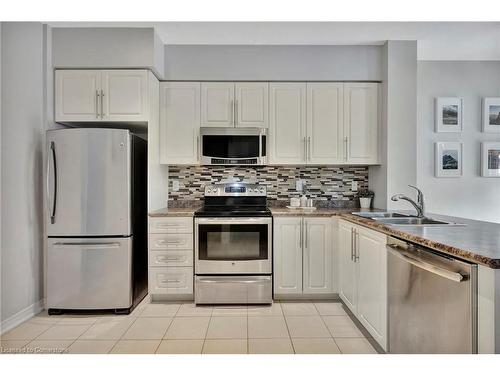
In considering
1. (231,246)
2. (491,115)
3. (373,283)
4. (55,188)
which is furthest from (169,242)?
(491,115)

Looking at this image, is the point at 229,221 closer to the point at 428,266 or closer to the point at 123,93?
the point at 123,93

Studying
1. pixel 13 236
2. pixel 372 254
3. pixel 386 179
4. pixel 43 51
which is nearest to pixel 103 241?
pixel 13 236

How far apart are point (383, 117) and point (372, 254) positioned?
1.68 m

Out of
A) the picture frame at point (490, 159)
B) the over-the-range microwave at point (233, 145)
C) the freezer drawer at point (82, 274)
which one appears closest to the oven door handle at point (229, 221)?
the over-the-range microwave at point (233, 145)

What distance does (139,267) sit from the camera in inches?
116

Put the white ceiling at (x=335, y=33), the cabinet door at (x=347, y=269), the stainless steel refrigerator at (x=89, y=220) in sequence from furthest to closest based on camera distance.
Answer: the white ceiling at (x=335, y=33) → the stainless steel refrigerator at (x=89, y=220) → the cabinet door at (x=347, y=269)

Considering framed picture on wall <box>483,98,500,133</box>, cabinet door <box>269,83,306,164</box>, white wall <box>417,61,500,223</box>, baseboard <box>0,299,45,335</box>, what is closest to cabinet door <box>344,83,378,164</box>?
cabinet door <box>269,83,306,164</box>

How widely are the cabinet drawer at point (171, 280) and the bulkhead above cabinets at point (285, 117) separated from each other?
109cm

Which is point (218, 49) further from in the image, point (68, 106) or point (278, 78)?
point (68, 106)

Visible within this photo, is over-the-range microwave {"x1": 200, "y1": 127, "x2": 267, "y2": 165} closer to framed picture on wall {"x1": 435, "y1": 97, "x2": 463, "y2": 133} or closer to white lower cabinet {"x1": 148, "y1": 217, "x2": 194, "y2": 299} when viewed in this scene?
white lower cabinet {"x1": 148, "y1": 217, "x2": 194, "y2": 299}

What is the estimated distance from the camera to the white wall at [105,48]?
282cm

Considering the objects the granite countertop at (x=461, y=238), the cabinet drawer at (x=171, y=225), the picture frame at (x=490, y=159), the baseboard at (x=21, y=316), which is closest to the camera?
the granite countertop at (x=461, y=238)

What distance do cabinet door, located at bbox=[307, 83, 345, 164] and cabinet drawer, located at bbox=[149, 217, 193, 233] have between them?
141 cm

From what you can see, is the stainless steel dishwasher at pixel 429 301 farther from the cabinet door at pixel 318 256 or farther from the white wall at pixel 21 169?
the white wall at pixel 21 169
